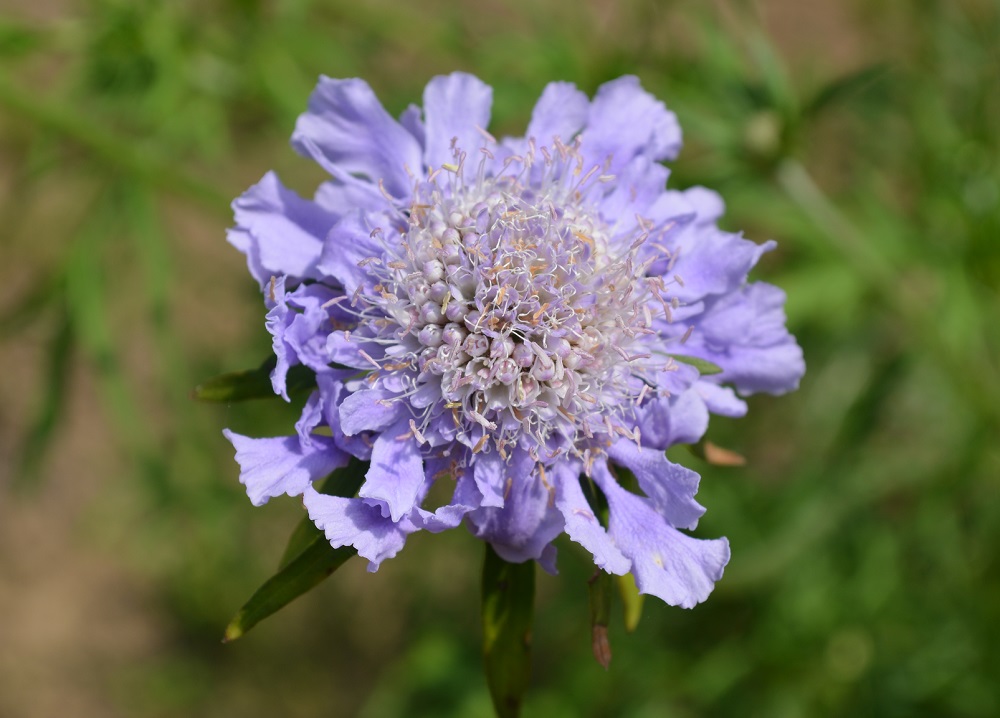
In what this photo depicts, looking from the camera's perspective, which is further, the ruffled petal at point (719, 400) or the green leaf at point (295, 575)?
the ruffled petal at point (719, 400)

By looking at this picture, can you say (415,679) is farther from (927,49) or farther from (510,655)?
(927,49)

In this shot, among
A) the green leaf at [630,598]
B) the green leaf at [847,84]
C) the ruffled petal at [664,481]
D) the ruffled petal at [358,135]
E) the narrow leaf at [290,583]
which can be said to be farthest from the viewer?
the green leaf at [847,84]

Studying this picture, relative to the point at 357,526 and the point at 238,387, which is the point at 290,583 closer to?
the point at 357,526

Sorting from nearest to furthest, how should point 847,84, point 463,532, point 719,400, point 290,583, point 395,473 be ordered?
point 290,583, point 395,473, point 719,400, point 847,84, point 463,532

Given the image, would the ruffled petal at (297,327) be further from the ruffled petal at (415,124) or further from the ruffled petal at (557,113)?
the ruffled petal at (557,113)

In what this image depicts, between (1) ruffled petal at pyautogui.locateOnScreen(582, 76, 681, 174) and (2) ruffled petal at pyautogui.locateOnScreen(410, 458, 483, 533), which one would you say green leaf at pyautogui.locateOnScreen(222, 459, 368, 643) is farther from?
(1) ruffled petal at pyautogui.locateOnScreen(582, 76, 681, 174)

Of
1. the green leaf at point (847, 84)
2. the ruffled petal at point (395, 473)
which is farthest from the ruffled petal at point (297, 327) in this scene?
the green leaf at point (847, 84)

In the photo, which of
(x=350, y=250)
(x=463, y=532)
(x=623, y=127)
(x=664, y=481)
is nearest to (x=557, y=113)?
(x=623, y=127)

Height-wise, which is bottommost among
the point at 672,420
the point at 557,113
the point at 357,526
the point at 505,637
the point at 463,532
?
the point at 463,532

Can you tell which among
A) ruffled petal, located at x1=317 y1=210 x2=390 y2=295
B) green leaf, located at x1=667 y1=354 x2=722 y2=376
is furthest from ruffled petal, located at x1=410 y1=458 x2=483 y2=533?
green leaf, located at x1=667 y1=354 x2=722 y2=376
